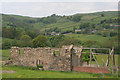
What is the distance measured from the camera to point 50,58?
23.6m

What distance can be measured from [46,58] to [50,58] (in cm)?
65

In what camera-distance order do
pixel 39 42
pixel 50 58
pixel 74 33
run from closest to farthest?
pixel 50 58, pixel 39 42, pixel 74 33

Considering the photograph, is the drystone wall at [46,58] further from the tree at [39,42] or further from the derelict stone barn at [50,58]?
the tree at [39,42]

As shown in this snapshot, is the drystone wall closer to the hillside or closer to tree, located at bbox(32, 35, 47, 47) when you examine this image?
the hillside

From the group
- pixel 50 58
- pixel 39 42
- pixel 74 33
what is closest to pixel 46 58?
pixel 50 58

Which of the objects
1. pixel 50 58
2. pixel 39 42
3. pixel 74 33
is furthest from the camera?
pixel 74 33

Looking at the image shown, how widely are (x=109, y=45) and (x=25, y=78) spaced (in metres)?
11.1

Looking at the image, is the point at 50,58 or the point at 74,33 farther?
the point at 74,33

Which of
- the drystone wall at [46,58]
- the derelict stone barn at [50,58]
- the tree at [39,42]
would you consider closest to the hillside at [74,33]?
the tree at [39,42]

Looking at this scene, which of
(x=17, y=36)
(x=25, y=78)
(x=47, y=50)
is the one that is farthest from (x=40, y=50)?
(x=17, y=36)

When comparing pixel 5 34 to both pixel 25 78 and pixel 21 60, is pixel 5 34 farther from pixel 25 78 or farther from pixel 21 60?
pixel 25 78

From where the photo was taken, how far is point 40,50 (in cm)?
2461

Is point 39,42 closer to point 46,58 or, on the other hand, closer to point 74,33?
point 74,33

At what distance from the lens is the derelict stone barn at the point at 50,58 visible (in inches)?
884
